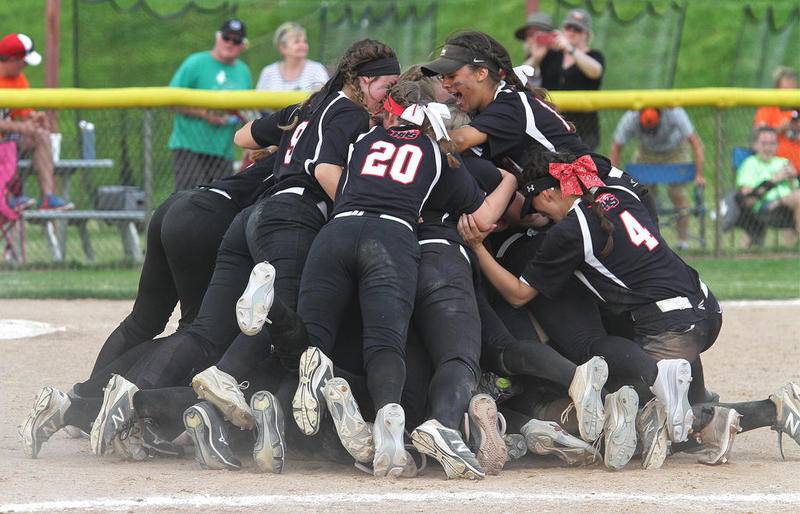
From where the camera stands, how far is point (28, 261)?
9969 millimetres

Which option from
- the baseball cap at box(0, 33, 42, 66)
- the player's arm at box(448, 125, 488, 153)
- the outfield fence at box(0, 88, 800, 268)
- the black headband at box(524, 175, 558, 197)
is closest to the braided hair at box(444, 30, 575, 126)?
the player's arm at box(448, 125, 488, 153)

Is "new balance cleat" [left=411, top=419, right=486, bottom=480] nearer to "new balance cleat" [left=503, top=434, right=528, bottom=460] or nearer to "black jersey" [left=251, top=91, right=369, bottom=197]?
"new balance cleat" [left=503, top=434, right=528, bottom=460]

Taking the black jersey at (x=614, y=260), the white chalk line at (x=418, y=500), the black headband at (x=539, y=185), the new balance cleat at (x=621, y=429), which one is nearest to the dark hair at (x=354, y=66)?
the black headband at (x=539, y=185)

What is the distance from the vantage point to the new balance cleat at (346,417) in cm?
422

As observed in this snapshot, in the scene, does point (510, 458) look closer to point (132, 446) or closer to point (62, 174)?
point (132, 446)

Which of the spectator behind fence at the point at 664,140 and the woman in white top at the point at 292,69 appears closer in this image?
the woman in white top at the point at 292,69

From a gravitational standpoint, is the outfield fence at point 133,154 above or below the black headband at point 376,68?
below

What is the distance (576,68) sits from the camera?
33.6ft

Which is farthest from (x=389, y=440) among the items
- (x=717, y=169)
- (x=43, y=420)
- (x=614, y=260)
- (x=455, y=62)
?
(x=717, y=169)

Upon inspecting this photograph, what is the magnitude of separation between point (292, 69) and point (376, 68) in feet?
16.8

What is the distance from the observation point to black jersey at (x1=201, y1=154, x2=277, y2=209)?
213 inches

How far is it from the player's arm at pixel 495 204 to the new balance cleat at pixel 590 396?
0.77m

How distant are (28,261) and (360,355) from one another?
589cm

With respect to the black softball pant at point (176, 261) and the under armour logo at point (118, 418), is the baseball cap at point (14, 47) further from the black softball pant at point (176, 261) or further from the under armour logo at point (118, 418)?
the under armour logo at point (118, 418)
